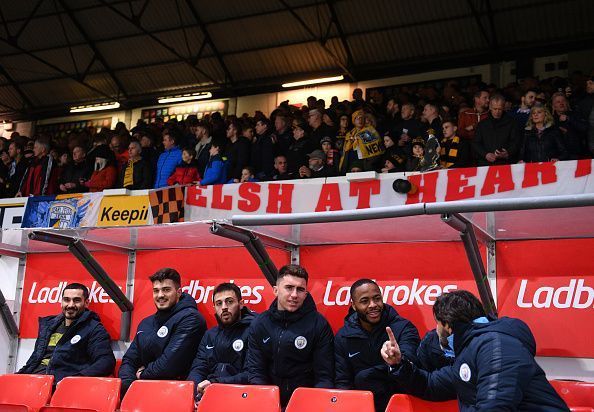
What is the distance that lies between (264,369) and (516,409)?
8.35 feet

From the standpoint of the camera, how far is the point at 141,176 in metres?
11.0

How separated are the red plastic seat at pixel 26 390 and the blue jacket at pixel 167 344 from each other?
2.35 feet

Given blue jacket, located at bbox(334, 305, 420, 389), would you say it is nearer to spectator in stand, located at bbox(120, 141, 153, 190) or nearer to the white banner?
the white banner

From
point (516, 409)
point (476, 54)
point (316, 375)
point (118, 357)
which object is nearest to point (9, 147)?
point (118, 357)

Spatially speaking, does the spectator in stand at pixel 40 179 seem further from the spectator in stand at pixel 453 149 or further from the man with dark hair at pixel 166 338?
the spectator in stand at pixel 453 149

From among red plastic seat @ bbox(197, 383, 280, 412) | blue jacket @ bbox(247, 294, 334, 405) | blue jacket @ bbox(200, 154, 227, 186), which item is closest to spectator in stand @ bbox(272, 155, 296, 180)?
blue jacket @ bbox(200, 154, 227, 186)

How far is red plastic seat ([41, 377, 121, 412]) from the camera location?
18.3ft

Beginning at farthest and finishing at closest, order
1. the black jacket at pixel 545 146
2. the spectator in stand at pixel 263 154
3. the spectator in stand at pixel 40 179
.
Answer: the spectator in stand at pixel 40 179, the spectator in stand at pixel 263 154, the black jacket at pixel 545 146

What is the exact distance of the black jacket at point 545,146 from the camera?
8008 millimetres

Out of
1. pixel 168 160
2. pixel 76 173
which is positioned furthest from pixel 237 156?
pixel 76 173

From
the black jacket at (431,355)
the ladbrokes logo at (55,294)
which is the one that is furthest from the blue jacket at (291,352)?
the ladbrokes logo at (55,294)

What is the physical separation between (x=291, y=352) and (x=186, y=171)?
585 cm

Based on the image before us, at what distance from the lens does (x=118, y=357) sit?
7.47 metres

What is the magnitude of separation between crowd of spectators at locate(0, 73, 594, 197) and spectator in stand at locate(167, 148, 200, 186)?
0.02 meters
